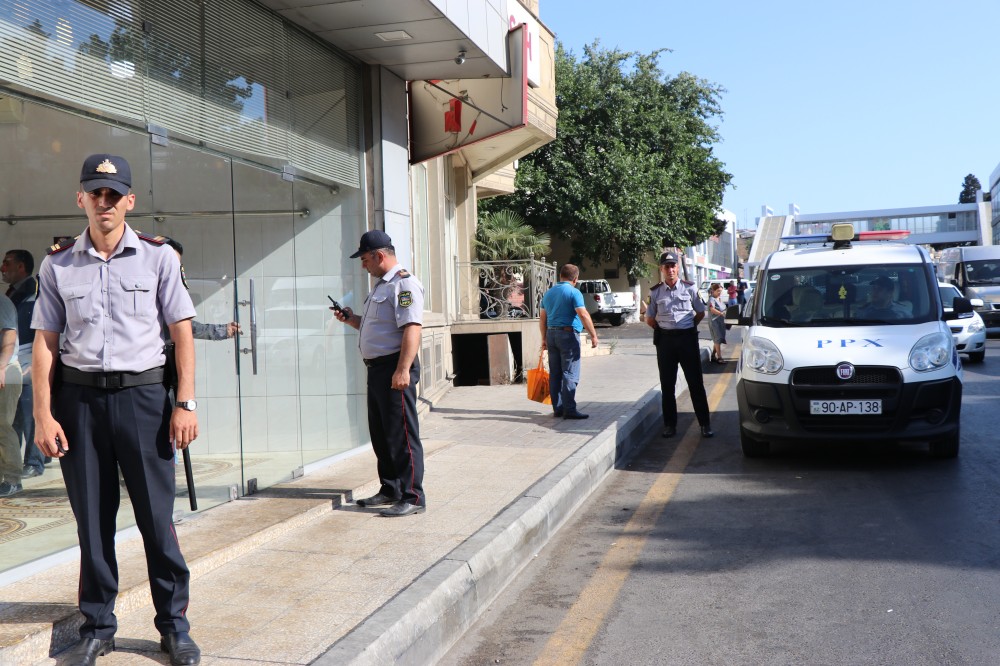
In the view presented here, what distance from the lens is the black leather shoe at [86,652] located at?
3578mm

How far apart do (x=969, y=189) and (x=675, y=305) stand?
469ft

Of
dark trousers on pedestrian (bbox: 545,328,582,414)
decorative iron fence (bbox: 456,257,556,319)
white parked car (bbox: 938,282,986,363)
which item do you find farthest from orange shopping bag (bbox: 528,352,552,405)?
white parked car (bbox: 938,282,986,363)

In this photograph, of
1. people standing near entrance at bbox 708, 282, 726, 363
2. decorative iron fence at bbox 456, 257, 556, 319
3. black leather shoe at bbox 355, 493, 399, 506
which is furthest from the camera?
people standing near entrance at bbox 708, 282, 726, 363

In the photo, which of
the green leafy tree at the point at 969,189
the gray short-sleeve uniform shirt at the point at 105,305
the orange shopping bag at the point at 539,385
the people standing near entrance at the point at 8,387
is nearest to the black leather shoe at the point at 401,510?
the people standing near entrance at the point at 8,387

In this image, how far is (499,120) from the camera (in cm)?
1063

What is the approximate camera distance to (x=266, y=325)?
7.25 metres

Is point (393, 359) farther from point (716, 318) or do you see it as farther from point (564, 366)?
point (716, 318)

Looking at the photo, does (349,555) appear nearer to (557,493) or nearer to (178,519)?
(178,519)

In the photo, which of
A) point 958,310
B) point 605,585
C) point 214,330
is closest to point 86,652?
point 605,585

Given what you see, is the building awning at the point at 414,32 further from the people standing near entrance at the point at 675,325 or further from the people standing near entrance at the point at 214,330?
the people standing near entrance at the point at 675,325

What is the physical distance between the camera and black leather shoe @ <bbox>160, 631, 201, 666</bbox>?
3648 millimetres

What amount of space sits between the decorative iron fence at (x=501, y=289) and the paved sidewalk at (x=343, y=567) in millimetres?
7362

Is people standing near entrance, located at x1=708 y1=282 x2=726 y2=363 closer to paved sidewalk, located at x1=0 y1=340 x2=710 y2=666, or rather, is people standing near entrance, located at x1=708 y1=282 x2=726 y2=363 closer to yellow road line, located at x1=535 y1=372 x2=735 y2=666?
paved sidewalk, located at x1=0 y1=340 x2=710 y2=666

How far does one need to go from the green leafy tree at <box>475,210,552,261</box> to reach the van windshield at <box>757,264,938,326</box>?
11613 millimetres
